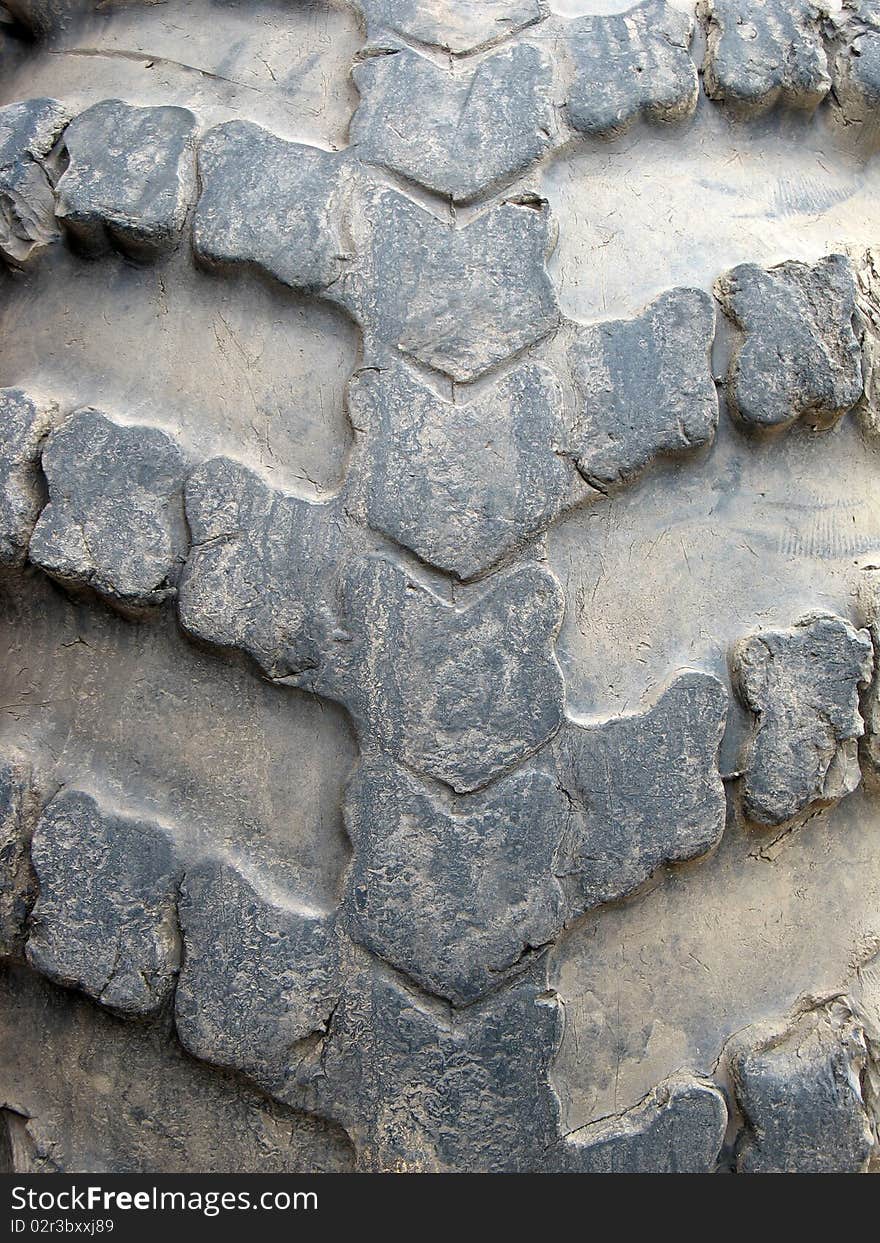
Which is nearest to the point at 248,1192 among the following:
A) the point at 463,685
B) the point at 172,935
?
the point at 172,935

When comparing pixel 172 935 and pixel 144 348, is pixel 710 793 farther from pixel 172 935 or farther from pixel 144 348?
pixel 144 348

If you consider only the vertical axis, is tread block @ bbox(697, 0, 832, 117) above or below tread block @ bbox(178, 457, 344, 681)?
above

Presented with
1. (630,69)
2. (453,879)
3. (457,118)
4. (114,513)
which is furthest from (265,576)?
(630,69)

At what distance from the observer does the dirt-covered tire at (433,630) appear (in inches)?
28.8

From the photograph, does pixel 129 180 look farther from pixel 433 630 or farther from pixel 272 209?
pixel 433 630

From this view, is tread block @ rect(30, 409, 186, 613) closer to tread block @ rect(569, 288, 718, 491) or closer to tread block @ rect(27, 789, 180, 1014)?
tread block @ rect(27, 789, 180, 1014)

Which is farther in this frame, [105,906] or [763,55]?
[763,55]

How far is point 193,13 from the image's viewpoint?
90cm

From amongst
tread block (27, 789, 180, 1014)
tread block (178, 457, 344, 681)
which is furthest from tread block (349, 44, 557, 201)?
tread block (27, 789, 180, 1014)

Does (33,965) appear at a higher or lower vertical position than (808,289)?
lower

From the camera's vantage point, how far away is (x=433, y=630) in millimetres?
733

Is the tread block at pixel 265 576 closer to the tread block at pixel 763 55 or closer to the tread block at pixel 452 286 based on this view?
the tread block at pixel 452 286

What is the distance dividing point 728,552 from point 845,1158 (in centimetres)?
40

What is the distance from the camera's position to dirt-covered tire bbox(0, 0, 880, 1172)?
730mm
